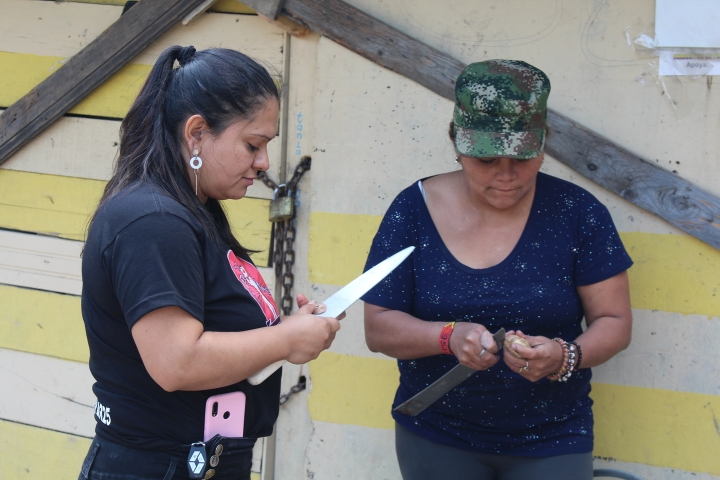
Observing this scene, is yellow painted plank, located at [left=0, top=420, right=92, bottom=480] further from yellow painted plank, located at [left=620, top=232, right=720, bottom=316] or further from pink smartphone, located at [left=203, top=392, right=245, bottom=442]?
yellow painted plank, located at [left=620, top=232, right=720, bottom=316]

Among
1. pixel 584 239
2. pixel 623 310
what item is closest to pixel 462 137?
pixel 584 239

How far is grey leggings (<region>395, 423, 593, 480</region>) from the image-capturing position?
230 centimetres

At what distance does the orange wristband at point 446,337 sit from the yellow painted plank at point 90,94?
85.8 inches

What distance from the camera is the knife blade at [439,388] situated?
216 cm

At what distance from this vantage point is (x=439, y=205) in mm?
2490

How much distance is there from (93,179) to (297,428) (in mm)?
1662

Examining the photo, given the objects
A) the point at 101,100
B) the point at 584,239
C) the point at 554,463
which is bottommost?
the point at 554,463

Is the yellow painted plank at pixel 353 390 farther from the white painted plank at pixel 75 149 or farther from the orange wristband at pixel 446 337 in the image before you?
the white painted plank at pixel 75 149

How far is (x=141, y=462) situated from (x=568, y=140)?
1.96 m

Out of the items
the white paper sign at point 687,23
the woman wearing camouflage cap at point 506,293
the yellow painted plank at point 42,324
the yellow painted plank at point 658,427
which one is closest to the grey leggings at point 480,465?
the woman wearing camouflage cap at point 506,293

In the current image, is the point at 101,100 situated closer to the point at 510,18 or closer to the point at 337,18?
the point at 337,18

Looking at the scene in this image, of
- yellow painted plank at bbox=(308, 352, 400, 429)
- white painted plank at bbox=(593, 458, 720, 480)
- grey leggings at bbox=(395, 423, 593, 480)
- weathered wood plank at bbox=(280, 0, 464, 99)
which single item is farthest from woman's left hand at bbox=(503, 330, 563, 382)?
weathered wood plank at bbox=(280, 0, 464, 99)

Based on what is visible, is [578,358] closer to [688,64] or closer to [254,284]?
[254,284]

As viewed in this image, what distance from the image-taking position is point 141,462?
1.78m
